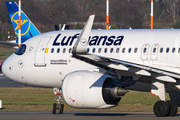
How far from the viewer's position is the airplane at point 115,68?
16.7 m

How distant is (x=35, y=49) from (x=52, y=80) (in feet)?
6.34

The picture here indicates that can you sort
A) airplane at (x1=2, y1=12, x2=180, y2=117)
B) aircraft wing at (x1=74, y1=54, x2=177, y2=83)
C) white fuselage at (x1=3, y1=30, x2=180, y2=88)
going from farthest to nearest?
1. white fuselage at (x1=3, y1=30, x2=180, y2=88)
2. airplane at (x1=2, y1=12, x2=180, y2=117)
3. aircraft wing at (x1=74, y1=54, x2=177, y2=83)

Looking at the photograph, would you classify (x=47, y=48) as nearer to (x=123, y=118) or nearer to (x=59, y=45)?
(x=59, y=45)

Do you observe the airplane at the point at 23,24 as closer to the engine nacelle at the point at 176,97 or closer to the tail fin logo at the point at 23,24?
the tail fin logo at the point at 23,24

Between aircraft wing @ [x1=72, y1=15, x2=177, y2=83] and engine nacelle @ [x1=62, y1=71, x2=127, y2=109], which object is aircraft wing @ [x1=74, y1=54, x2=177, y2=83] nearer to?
aircraft wing @ [x1=72, y1=15, x2=177, y2=83]

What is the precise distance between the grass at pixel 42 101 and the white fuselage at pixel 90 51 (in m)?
3.72

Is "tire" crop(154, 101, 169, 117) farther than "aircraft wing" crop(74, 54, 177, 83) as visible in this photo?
Yes

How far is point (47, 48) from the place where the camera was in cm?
2111

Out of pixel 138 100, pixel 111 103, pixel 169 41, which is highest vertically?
pixel 169 41

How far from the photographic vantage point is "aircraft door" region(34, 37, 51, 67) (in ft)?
68.6

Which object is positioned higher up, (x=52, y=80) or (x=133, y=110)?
(x=52, y=80)

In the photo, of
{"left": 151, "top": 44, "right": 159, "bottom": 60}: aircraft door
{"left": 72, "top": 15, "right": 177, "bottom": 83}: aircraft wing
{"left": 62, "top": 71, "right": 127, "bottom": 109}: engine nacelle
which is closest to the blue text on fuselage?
{"left": 151, "top": 44, "right": 159, "bottom": 60}: aircraft door

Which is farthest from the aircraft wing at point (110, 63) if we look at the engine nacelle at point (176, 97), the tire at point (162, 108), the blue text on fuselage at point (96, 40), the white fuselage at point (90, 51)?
the engine nacelle at point (176, 97)

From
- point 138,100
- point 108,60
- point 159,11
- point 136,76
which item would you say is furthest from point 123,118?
point 159,11
